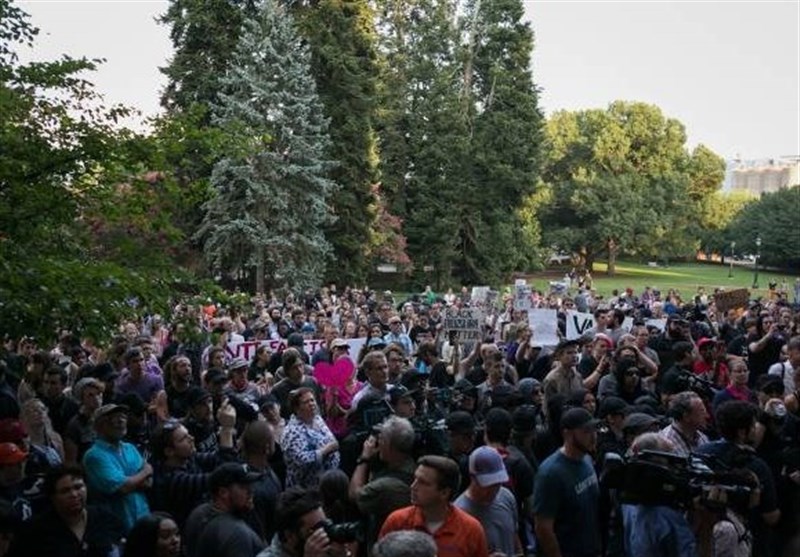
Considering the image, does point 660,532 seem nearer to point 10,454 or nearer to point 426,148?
point 10,454

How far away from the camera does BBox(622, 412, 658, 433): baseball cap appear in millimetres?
7223

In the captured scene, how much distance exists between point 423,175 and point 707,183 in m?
46.2

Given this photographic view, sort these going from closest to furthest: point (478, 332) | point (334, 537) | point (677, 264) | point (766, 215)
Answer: point (334, 537), point (478, 332), point (766, 215), point (677, 264)

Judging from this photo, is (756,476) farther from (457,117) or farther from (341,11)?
(457,117)

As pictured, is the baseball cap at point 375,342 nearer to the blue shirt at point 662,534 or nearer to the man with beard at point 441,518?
the blue shirt at point 662,534

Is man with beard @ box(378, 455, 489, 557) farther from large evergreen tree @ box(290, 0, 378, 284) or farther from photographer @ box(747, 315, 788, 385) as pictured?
large evergreen tree @ box(290, 0, 378, 284)

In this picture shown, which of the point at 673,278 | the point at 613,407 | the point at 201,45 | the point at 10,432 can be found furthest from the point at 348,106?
the point at 673,278

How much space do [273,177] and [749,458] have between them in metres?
32.9

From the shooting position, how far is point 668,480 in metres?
5.26

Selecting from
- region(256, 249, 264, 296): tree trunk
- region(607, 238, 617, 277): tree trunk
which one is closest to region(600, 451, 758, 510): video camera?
region(256, 249, 264, 296): tree trunk

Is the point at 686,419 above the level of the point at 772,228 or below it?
below

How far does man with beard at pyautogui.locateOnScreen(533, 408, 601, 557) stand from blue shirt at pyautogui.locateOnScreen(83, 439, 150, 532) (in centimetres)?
247

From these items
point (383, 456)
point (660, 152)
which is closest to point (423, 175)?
point (660, 152)

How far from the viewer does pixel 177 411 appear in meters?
9.06
